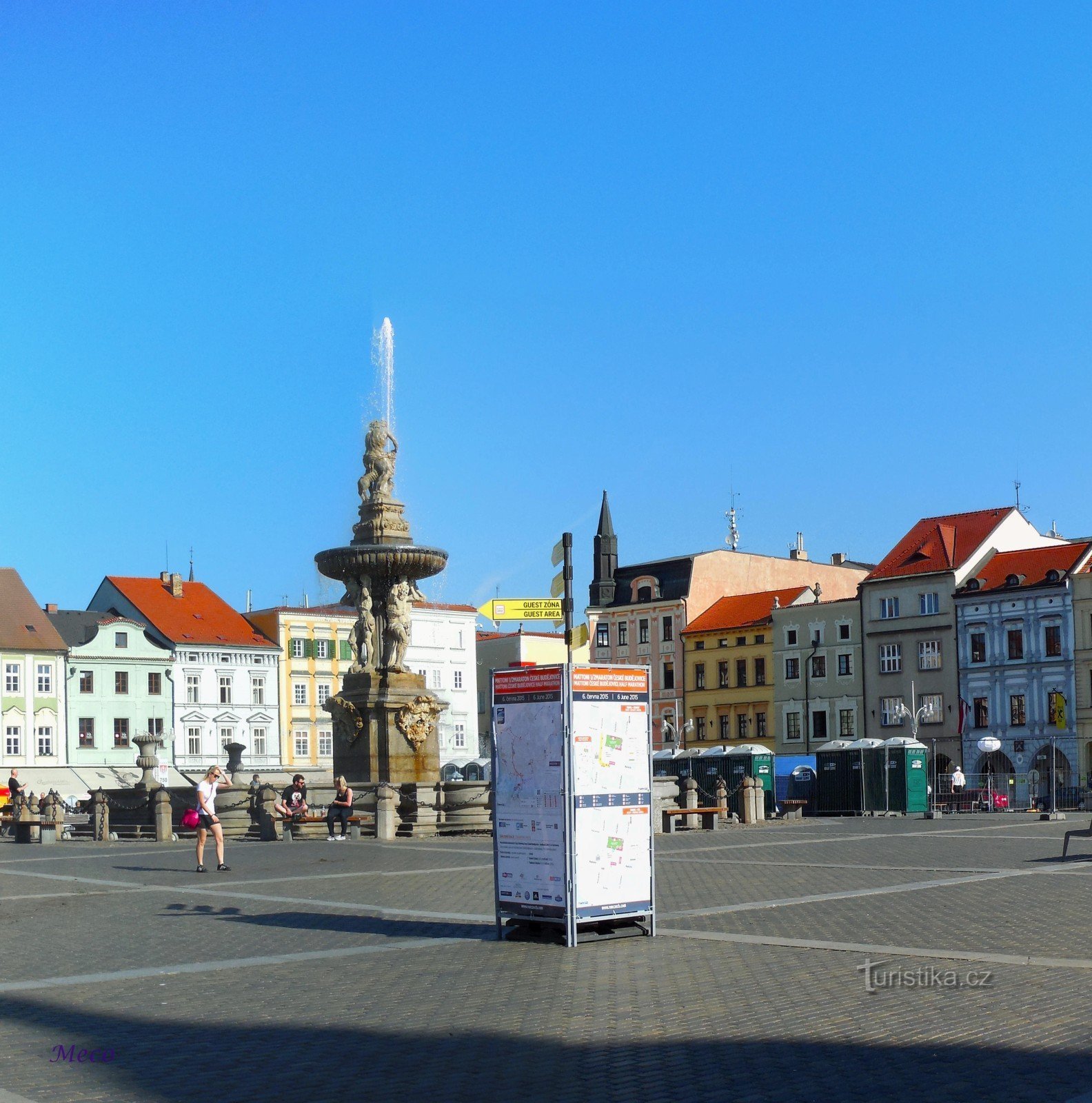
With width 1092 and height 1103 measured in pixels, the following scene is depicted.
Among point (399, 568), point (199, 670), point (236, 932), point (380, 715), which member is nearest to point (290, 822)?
point (380, 715)

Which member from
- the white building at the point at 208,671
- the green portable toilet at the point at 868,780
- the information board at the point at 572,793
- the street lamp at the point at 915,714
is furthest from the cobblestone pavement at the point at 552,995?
the white building at the point at 208,671

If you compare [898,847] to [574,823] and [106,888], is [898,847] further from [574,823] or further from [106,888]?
[574,823]

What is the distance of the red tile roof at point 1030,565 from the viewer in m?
75.2

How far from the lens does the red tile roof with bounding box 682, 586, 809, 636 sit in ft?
291

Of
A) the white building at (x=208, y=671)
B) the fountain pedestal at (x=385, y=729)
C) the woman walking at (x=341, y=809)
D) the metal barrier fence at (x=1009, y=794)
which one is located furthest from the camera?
the white building at (x=208, y=671)

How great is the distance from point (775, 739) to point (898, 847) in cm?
5917

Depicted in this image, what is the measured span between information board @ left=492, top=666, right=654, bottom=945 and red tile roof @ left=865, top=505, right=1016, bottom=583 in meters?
67.4

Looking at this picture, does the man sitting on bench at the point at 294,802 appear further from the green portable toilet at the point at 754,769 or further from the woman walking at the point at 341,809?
the green portable toilet at the point at 754,769

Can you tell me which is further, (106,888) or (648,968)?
(106,888)

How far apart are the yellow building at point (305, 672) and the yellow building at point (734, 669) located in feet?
65.2

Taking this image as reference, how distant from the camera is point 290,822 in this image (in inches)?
1326

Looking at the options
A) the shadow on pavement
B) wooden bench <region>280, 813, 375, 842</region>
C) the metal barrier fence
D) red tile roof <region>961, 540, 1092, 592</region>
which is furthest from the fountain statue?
red tile roof <region>961, 540, 1092, 592</region>

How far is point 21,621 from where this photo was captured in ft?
269

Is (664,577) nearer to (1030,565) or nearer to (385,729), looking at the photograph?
(1030,565)
